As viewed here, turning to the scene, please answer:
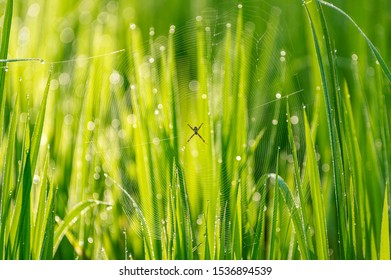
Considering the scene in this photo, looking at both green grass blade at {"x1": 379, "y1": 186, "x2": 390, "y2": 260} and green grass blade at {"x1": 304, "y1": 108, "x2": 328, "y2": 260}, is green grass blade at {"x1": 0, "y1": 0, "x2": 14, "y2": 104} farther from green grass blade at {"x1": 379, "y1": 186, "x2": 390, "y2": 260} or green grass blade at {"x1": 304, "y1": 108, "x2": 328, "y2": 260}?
green grass blade at {"x1": 379, "y1": 186, "x2": 390, "y2": 260}

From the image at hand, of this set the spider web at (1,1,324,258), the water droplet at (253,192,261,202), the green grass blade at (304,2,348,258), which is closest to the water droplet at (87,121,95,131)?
the spider web at (1,1,324,258)

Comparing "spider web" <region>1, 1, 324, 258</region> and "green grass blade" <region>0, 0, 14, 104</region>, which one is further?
"spider web" <region>1, 1, 324, 258</region>

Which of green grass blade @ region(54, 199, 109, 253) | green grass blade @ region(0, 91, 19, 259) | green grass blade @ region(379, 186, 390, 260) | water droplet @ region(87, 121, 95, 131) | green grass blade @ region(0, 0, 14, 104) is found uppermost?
green grass blade @ region(0, 0, 14, 104)

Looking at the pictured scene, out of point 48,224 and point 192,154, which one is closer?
point 48,224

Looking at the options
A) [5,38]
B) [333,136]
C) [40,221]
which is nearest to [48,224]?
[40,221]

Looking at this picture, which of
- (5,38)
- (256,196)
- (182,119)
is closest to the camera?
(5,38)

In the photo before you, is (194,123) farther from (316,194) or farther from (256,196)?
(316,194)

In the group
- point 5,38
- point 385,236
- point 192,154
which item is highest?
point 5,38

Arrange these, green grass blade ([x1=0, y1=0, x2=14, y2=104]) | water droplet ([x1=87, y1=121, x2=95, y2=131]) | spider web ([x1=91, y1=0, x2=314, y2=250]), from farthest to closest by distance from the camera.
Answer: water droplet ([x1=87, y1=121, x2=95, y2=131])
spider web ([x1=91, y1=0, x2=314, y2=250])
green grass blade ([x1=0, y1=0, x2=14, y2=104])

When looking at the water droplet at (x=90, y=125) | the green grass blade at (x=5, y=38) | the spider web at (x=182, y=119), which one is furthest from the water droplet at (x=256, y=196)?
the green grass blade at (x=5, y=38)

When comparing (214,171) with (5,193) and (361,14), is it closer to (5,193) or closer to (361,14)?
(5,193)
